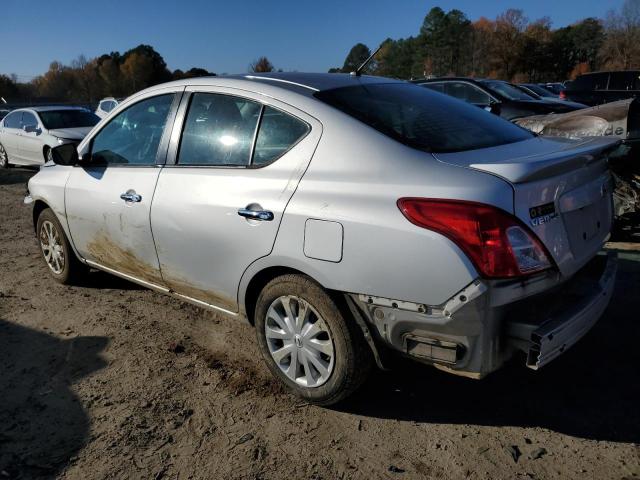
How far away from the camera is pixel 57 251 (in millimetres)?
4645

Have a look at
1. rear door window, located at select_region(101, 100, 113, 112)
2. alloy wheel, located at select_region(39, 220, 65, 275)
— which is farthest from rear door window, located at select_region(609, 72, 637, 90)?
rear door window, located at select_region(101, 100, 113, 112)

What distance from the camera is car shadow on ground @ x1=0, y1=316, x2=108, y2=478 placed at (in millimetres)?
2520

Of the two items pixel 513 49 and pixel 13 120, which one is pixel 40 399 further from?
pixel 513 49

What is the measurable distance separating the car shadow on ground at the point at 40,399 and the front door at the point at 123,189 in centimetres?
69

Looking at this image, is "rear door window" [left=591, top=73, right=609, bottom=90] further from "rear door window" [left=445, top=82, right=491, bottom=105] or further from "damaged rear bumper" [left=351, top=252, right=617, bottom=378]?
"damaged rear bumper" [left=351, top=252, right=617, bottom=378]

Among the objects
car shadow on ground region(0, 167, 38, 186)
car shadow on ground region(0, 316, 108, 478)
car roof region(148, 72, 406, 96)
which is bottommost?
car shadow on ground region(0, 167, 38, 186)

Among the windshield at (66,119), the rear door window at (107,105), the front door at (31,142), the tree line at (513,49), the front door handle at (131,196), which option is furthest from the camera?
the tree line at (513,49)

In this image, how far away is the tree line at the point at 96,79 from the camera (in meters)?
55.6

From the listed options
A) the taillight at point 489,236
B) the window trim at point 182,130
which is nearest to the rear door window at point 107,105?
the window trim at point 182,130

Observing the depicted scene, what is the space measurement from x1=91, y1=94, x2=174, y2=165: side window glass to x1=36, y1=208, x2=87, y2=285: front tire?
34.6 inches

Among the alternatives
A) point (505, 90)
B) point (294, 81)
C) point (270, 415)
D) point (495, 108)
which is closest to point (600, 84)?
point (505, 90)

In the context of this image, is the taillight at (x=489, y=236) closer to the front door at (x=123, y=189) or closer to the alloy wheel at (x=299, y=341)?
the alloy wheel at (x=299, y=341)

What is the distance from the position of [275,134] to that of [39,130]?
1067cm

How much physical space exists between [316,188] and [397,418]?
4.17 ft
